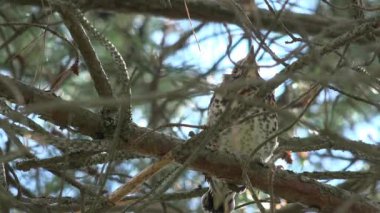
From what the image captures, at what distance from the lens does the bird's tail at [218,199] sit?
4.09 metres

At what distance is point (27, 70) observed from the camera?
475 cm

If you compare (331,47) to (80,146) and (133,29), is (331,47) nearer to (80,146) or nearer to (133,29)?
(80,146)

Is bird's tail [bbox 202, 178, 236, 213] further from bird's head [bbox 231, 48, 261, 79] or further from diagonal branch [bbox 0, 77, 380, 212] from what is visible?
diagonal branch [bbox 0, 77, 380, 212]

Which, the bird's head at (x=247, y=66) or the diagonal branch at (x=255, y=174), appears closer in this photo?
the bird's head at (x=247, y=66)

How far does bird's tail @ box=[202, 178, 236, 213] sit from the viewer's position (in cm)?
409

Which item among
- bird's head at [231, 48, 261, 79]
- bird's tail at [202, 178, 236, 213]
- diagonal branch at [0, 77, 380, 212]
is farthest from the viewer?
bird's tail at [202, 178, 236, 213]

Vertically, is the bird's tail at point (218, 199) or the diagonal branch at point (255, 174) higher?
the bird's tail at point (218, 199)

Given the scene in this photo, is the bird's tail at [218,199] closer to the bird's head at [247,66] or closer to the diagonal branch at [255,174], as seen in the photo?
the bird's head at [247,66]

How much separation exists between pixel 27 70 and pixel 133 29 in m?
0.93

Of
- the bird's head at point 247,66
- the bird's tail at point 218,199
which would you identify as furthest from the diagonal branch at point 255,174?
the bird's tail at point 218,199

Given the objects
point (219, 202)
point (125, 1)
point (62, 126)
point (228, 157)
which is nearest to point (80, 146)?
point (62, 126)

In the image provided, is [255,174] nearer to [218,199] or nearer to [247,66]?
[218,199]

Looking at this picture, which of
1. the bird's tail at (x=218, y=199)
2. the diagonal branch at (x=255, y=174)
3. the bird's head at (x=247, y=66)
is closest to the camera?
the bird's head at (x=247, y=66)

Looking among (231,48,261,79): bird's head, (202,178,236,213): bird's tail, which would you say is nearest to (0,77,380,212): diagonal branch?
(231,48,261,79): bird's head
